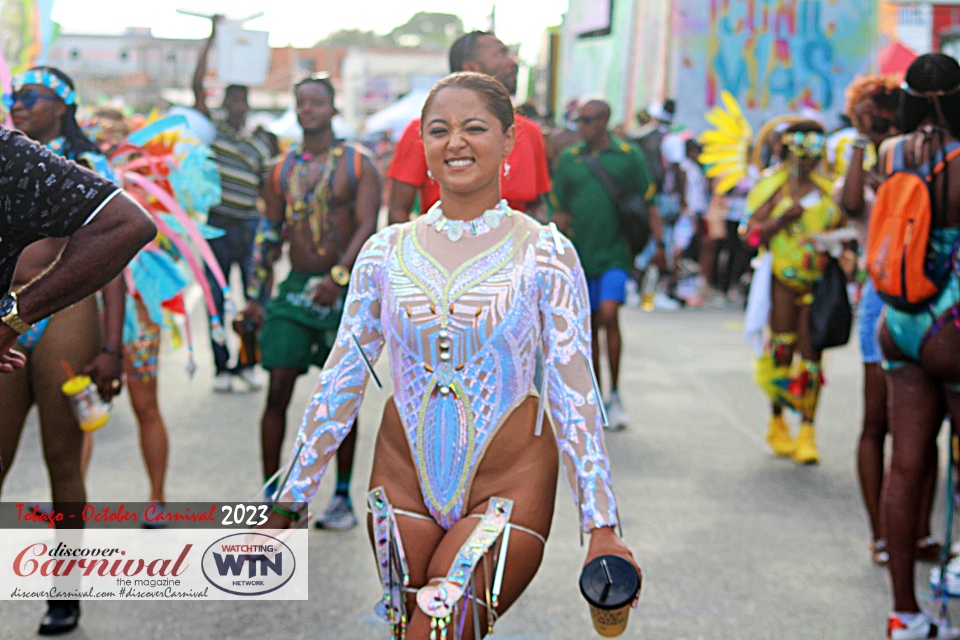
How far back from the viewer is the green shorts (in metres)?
5.67

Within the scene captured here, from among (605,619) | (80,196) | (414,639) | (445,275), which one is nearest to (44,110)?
(80,196)

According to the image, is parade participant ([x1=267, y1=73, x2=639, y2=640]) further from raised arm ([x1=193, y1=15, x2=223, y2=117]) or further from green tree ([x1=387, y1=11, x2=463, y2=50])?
green tree ([x1=387, y1=11, x2=463, y2=50])

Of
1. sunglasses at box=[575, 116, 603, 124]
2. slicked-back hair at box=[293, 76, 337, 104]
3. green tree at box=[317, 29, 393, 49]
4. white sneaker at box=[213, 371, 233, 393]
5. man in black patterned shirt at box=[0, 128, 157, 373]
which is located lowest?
white sneaker at box=[213, 371, 233, 393]

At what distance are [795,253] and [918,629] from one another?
9.35 ft

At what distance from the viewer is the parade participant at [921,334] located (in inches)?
167

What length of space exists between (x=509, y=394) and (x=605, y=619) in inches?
26.9

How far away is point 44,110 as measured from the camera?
4625mm

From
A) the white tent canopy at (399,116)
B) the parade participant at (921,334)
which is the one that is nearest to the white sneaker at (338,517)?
the parade participant at (921,334)

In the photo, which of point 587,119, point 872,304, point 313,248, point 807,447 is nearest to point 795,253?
point 807,447

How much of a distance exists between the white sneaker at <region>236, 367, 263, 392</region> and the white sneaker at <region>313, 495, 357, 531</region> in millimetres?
3471

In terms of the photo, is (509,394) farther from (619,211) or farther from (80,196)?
(619,211)

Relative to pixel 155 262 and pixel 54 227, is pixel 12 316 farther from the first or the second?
pixel 155 262

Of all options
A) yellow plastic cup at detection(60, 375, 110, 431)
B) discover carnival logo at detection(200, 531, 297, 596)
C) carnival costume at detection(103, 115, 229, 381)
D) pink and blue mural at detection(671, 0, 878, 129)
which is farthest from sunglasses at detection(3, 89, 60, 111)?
pink and blue mural at detection(671, 0, 878, 129)

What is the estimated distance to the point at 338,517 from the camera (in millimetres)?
5773
